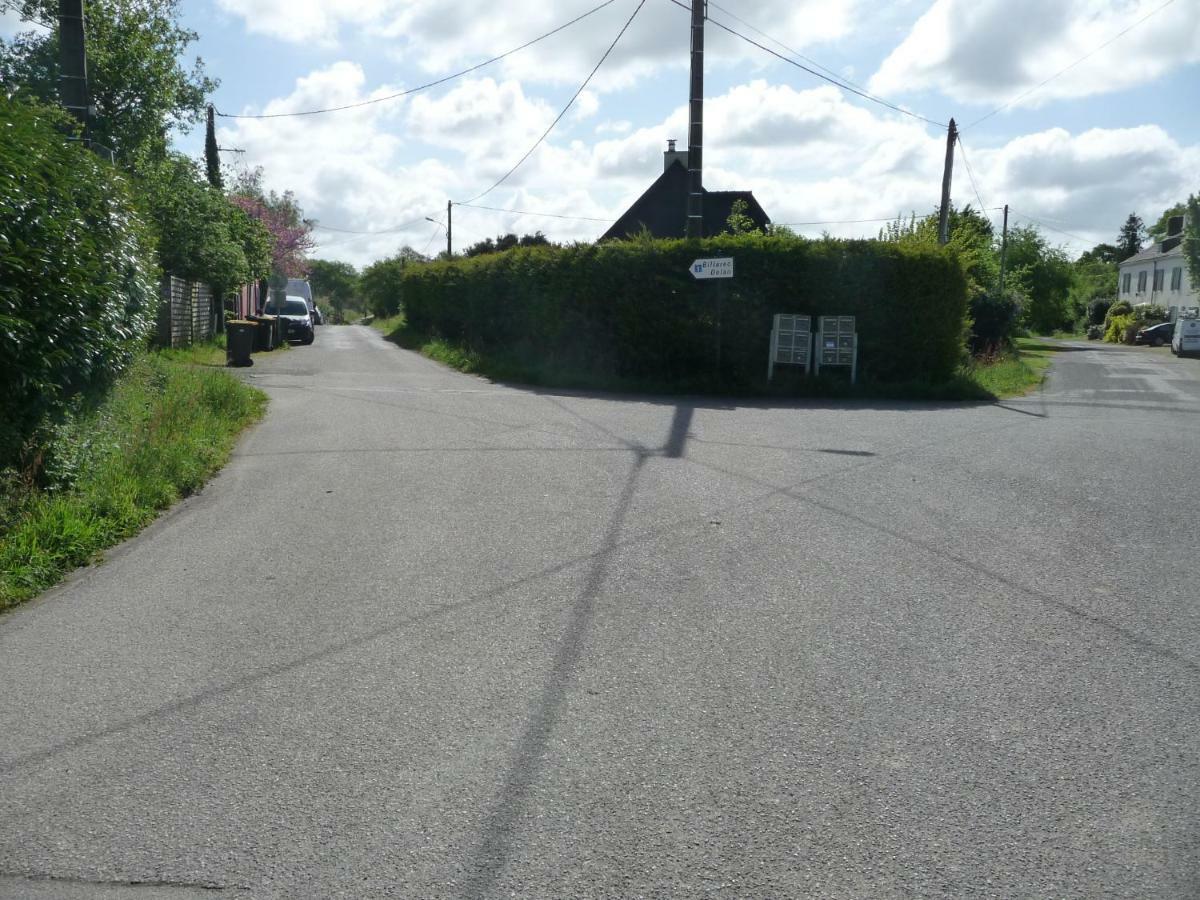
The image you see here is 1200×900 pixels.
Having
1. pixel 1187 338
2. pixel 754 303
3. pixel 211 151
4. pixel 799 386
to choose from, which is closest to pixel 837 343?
pixel 799 386

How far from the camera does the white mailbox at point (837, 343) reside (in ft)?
66.0

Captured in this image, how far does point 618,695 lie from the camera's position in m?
4.79

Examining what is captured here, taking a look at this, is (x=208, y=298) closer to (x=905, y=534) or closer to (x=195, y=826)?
(x=905, y=534)

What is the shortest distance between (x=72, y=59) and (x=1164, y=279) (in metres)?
81.6

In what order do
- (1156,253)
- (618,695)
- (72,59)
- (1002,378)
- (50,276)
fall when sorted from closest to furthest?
(618,695), (50,276), (72,59), (1002,378), (1156,253)

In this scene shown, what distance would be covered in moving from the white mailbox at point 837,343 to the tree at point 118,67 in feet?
48.5

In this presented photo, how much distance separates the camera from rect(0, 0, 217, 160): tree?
2180 centimetres

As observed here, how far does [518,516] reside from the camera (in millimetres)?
8445

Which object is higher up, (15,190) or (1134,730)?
(15,190)

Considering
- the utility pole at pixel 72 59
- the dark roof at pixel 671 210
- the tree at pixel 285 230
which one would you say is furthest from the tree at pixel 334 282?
the utility pole at pixel 72 59

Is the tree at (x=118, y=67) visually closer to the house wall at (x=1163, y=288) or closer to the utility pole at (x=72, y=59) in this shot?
the utility pole at (x=72, y=59)

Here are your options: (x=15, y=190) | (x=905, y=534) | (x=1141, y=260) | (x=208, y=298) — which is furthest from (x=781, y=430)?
(x=1141, y=260)

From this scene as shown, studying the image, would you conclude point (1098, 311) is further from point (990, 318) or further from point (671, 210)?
point (990, 318)

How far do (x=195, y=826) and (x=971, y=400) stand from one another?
60.1 ft
